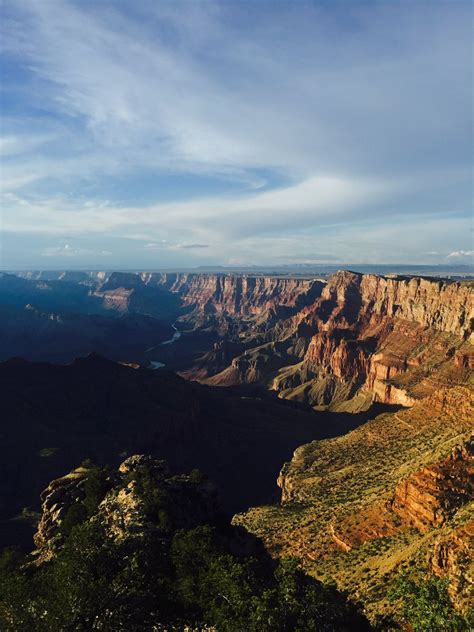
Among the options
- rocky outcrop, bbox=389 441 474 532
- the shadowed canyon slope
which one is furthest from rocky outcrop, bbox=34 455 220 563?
the shadowed canyon slope

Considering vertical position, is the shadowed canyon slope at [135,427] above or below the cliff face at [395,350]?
below

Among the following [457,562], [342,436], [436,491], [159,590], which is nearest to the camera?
[159,590]

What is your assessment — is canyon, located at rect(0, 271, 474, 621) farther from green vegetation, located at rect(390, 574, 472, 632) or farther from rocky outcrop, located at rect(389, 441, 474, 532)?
green vegetation, located at rect(390, 574, 472, 632)

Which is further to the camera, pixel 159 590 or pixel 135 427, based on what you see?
pixel 135 427

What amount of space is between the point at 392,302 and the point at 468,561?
542ft

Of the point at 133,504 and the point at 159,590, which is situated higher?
the point at 133,504

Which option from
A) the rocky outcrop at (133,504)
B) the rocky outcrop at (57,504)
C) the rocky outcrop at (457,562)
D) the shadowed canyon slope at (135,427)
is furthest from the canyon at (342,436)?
the rocky outcrop at (57,504)

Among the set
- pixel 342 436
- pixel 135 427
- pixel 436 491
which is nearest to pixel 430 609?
pixel 436 491

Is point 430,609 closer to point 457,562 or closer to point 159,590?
point 457,562

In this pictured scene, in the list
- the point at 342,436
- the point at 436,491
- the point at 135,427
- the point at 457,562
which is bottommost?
the point at 135,427

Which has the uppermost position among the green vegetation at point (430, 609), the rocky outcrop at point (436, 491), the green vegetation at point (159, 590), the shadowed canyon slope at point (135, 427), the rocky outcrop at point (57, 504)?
the green vegetation at point (430, 609)

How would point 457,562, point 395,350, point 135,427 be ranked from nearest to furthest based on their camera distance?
1. point 457,562
2. point 135,427
3. point 395,350

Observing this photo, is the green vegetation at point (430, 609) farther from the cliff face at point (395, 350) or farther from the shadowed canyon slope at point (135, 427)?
the cliff face at point (395, 350)

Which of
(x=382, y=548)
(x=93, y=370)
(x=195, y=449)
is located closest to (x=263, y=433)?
(x=195, y=449)
